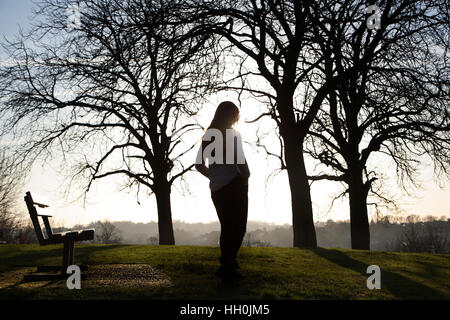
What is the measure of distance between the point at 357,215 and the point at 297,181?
5583 millimetres

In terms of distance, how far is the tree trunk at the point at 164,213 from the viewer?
1820 cm

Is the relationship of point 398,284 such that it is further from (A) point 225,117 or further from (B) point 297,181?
(B) point 297,181

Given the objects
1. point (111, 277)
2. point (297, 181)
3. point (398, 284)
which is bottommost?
point (398, 284)

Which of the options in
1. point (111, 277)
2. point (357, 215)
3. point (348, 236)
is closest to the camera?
point (111, 277)

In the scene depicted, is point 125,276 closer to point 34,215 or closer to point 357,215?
point 34,215

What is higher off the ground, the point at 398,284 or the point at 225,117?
the point at 225,117

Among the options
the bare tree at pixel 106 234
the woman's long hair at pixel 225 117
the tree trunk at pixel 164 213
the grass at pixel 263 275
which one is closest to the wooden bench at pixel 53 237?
the grass at pixel 263 275

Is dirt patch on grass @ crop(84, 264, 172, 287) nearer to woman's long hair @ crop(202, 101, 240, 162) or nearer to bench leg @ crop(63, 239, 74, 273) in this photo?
bench leg @ crop(63, 239, 74, 273)

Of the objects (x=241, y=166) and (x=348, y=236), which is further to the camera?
(x=348, y=236)

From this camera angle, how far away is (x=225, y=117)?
5934 mm

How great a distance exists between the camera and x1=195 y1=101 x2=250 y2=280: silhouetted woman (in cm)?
575

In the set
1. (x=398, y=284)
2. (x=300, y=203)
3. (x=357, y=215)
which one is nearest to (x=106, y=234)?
(x=357, y=215)

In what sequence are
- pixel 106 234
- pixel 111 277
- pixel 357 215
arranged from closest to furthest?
pixel 111 277 < pixel 357 215 < pixel 106 234

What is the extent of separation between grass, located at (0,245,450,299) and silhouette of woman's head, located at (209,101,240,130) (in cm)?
207
